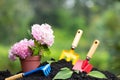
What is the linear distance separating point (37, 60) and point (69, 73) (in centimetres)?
23

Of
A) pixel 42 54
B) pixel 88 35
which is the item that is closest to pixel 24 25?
pixel 88 35

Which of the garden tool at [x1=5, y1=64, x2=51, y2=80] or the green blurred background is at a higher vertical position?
the green blurred background

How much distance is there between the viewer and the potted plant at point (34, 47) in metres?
1.82

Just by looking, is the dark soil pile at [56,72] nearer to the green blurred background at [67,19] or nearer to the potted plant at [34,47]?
the potted plant at [34,47]

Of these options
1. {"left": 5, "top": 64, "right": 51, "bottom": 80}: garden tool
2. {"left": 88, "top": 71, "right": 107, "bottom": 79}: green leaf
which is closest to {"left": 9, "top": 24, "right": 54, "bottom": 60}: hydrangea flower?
{"left": 5, "top": 64, "right": 51, "bottom": 80}: garden tool

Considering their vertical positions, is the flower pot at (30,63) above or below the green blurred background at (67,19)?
below

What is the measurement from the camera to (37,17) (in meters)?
12.2

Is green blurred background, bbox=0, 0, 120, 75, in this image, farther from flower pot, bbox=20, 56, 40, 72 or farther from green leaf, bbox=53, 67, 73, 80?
green leaf, bbox=53, 67, 73, 80

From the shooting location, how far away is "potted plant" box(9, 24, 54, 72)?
5.98 ft

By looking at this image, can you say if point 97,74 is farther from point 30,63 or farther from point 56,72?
point 30,63

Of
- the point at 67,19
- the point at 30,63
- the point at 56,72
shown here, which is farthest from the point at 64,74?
the point at 67,19

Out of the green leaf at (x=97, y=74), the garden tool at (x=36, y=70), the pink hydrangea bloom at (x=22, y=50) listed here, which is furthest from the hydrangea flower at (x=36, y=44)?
the green leaf at (x=97, y=74)

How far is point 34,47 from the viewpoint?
6.04 ft

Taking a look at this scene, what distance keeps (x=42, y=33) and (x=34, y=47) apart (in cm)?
8
